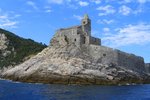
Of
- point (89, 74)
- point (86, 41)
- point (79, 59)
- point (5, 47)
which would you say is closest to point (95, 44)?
point (86, 41)

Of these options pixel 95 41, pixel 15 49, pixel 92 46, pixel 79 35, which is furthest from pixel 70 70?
pixel 15 49

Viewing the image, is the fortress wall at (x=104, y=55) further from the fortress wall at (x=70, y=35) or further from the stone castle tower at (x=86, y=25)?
the stone castle tower at (x=86, y=25)

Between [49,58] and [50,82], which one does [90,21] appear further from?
[50,82]

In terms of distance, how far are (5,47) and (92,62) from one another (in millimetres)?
69753

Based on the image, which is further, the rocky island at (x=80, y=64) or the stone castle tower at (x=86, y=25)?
the stone castle tower at (x=86, y=25)

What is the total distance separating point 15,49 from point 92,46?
66083 mm

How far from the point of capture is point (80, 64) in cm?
7238

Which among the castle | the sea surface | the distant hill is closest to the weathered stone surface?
the distant hill

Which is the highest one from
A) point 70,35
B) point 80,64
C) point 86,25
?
point 86,25

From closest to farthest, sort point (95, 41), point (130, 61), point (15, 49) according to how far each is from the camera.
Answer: point (95, 41) < point (130, 61) < point (15, 49)

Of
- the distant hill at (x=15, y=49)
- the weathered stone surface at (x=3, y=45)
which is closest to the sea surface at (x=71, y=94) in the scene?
the distant hill at (x=15, y=49)

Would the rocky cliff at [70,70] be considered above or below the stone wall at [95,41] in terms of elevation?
below

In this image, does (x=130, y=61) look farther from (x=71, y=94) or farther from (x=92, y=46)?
(x=71, y=94)

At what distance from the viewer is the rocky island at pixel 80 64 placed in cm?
7031
